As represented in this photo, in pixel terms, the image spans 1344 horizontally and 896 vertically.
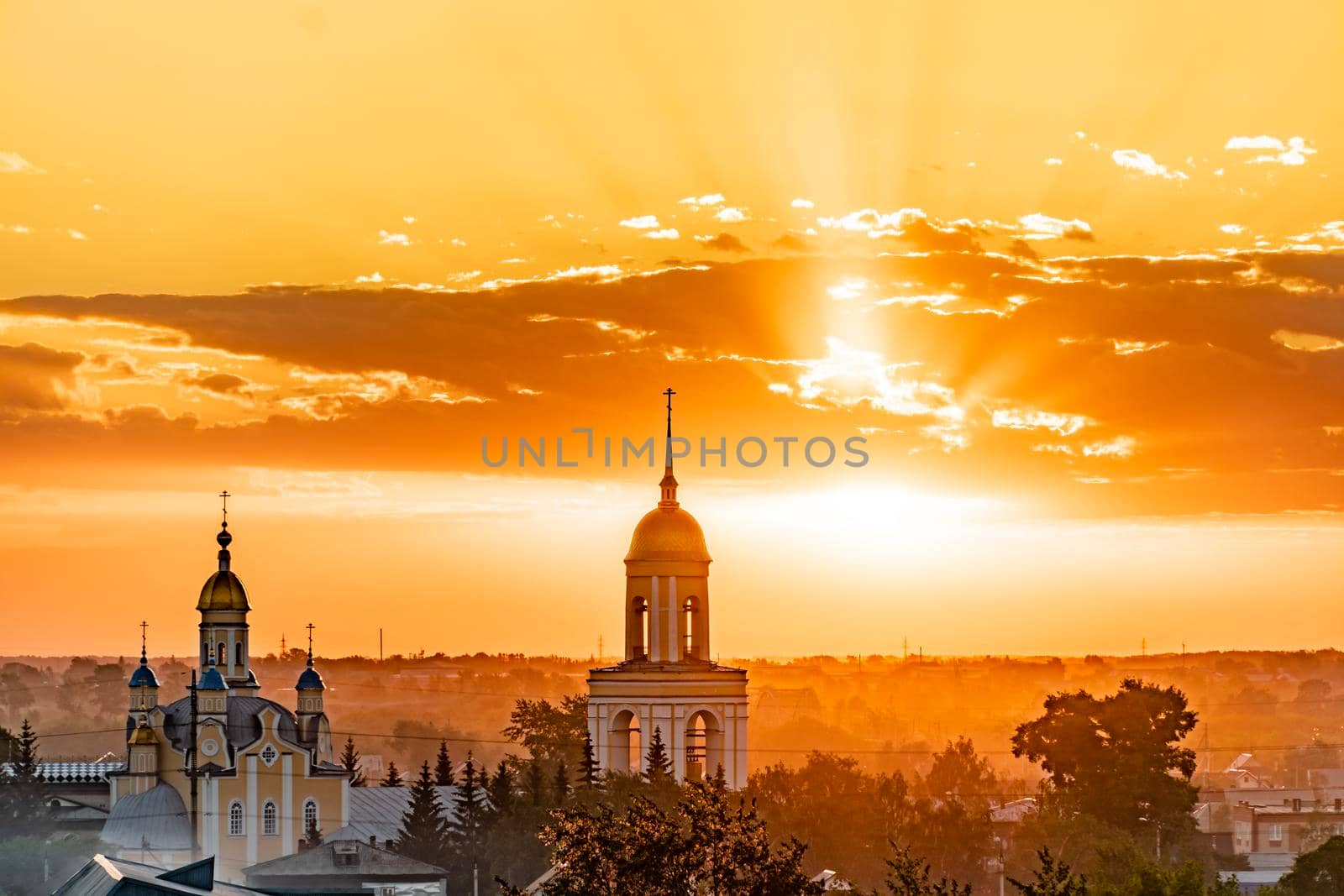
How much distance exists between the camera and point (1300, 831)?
484 feet

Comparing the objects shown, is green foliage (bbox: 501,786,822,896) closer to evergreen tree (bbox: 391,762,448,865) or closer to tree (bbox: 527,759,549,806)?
tree (bbox: 527,759,549,806)

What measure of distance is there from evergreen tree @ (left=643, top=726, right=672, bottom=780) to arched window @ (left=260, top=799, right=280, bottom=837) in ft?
72.2

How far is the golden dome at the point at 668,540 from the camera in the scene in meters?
95.2

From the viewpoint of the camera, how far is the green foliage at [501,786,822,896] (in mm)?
48781

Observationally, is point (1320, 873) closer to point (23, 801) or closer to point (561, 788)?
point (561, 788)

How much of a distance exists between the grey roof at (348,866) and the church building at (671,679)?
7.46 meters

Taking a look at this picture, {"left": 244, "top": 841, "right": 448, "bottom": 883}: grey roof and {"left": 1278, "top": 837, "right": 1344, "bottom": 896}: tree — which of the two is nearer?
{"left": 1278, "top": 837, "right": 1344, "bottom": 896}: tree

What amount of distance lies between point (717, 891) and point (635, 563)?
154 feet

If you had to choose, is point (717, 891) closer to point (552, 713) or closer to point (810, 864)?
point (810, 864)

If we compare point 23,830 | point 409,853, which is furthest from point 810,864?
point 23,830

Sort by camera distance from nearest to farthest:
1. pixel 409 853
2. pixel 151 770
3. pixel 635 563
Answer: pixel 635 563 < pixel 409 853 < pixel 151 770

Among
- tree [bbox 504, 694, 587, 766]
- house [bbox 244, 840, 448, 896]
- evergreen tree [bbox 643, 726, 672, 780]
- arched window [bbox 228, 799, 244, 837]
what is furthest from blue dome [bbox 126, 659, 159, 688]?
evergreen tree [bbox 643, 726, 672, 780]

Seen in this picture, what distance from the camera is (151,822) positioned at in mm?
108188

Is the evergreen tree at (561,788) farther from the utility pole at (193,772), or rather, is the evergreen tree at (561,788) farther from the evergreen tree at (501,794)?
the utility pole at (193,772)
